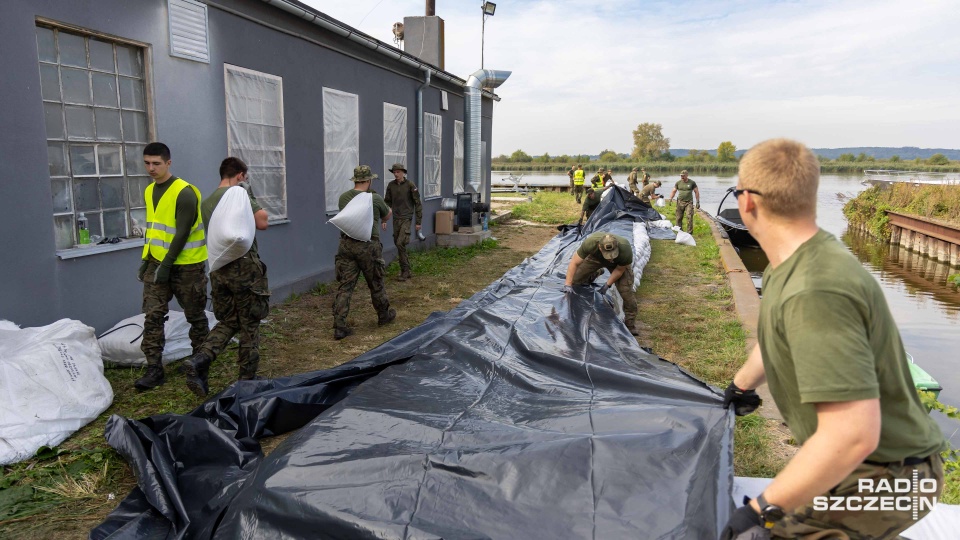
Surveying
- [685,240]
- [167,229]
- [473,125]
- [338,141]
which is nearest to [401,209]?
[338,141]

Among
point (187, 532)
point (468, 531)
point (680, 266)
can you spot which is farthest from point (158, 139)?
point (680, 266)

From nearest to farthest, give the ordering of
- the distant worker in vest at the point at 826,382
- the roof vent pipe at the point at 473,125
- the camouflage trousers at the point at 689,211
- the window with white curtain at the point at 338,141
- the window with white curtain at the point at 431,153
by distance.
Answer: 1. the distant worker in vest at the point at 826,382
2. the window with white curtain at the point at 338,141
3. the window with white curtain at the point at 431,153
4. the roof vent pipe at the point at 473,125
5. the camouflage trousers at the point at 689,211

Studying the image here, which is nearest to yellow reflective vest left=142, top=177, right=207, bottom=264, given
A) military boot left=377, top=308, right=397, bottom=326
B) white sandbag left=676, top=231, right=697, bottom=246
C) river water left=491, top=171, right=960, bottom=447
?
military boot left=377, top=308, right=397, bottom=326

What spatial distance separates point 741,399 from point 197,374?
3543 mm

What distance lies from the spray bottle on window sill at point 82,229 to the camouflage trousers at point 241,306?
135 centimetres

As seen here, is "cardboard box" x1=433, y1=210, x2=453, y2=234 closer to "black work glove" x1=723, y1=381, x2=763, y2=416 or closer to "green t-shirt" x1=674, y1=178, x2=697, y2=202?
"green t-shirt" x1=674, y1=178, x2=697, y2=202

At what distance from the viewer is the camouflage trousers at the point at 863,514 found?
1599 millimetres

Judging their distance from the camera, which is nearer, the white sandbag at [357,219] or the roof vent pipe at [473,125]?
the white sandbag at [357,219]

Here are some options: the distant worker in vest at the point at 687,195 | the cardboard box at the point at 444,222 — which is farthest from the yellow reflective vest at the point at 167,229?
→ the distant worker in vest at the point at 687,195

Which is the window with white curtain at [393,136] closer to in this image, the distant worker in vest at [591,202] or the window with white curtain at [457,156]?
the window with white curtain at [457,156]

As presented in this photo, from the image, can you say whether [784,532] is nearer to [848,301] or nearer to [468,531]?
[848,301]

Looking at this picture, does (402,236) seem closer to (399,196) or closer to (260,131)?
(399,196)

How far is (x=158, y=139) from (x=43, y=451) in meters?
2.98

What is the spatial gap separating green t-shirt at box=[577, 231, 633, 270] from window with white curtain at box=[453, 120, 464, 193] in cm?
Answer: 851
